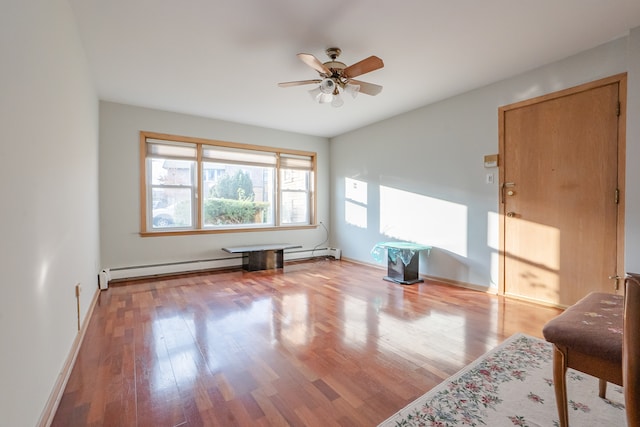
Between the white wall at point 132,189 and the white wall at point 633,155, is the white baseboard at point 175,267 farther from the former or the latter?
the white wall at point 633,155

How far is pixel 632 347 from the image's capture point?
870 mm

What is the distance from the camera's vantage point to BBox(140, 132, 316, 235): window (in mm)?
4410

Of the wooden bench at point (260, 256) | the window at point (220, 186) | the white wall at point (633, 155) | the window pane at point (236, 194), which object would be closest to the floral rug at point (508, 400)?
the white wall at point (633, 155)

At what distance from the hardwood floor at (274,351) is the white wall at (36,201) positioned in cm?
33

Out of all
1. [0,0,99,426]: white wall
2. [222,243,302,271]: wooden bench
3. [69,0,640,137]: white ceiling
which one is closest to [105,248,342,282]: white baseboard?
[222,243,302,271]: wooden bench

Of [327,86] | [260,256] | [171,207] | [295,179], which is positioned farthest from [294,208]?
[327,86]

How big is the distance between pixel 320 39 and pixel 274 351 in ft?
8.57

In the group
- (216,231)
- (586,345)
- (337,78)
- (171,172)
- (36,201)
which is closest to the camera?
(586,345)

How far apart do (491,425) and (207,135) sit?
485 centimetres

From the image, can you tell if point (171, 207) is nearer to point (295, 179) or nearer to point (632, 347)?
point (295, 179)

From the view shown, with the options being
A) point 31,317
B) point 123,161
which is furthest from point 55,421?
point 123,161

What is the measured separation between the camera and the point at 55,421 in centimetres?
141

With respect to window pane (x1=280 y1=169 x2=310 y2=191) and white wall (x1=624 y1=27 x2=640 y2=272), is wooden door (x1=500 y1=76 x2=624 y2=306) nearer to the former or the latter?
white wall (x1=624 y1=27 x2=640 y2=272)

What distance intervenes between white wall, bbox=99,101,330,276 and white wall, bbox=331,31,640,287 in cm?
255
